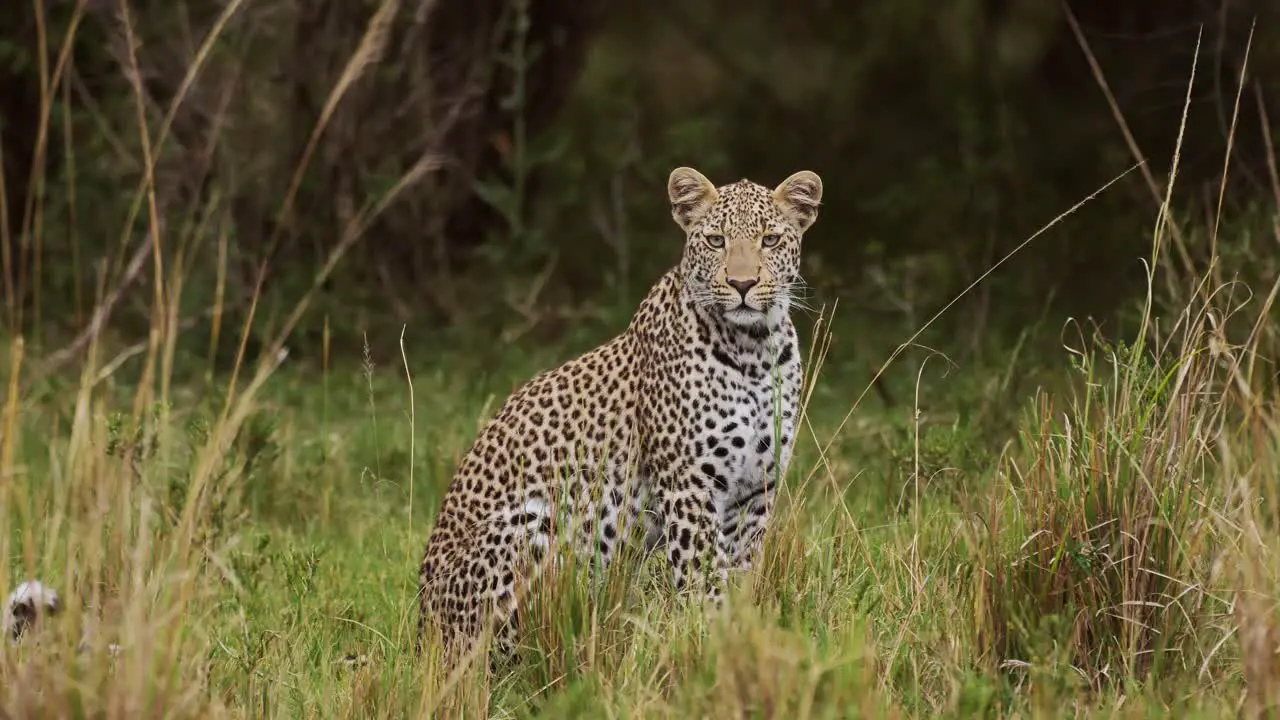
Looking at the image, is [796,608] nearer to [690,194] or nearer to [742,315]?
[742,315]

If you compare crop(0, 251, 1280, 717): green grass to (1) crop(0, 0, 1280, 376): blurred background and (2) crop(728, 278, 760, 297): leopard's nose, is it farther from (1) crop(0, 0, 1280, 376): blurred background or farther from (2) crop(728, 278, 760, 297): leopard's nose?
(1) crop(0, 0, 1280, 376): blurred background

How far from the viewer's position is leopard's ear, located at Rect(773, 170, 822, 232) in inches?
205

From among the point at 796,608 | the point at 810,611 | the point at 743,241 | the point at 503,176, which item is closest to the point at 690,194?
the point at 743,241

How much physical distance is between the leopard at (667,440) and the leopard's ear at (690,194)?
0.02 metres

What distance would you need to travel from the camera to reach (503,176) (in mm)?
11227

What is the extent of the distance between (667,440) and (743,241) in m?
0.56

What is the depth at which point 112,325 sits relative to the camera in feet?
33.8

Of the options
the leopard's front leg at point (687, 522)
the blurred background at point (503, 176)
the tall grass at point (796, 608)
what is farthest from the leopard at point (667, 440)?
the blurred background at point (503, 176)

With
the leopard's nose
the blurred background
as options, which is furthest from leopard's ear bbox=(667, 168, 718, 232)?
the blurred background

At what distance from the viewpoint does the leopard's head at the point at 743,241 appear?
16.4ft

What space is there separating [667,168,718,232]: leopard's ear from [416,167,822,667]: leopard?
0.9 inches

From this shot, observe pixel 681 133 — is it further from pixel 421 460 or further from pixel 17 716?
pixel 17 716

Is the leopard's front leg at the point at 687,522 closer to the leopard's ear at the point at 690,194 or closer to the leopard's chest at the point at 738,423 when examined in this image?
the leopard's chest at the point at 738,423

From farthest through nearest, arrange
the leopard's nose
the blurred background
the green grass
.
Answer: the blurred background
the leopard's nose
the green grass
